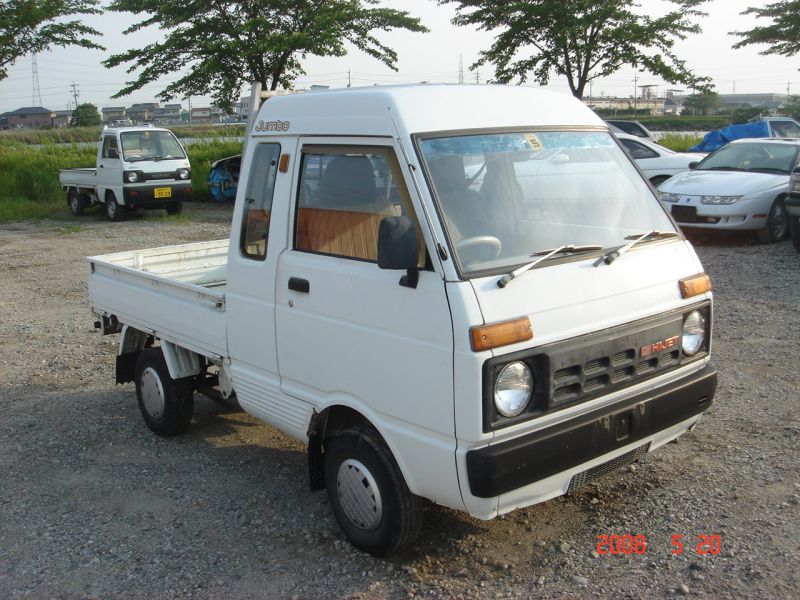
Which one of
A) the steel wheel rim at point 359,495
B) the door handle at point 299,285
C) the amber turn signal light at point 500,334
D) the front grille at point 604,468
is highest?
the door handle at point 299,285

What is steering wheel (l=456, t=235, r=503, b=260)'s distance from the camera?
3.50 metres

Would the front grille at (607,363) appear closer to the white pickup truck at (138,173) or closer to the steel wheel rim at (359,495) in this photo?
the steel wheel rim at (359,495)

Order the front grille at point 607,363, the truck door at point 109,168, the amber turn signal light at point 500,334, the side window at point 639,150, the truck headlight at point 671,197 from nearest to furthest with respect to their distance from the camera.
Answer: the amber turn signal light at point 500,334 → the front grille at point 607,363 → the truck headlight at point 671,197 → the side window at point 639,150 → the truck door at point 109,168

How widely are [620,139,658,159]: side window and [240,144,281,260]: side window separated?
12464mm

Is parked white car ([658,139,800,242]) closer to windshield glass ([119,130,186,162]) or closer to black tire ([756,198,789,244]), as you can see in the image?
black tire ([756,198,789,244])

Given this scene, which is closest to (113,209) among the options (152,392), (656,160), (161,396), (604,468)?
(656,160)

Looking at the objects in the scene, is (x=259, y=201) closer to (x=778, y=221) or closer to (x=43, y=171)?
(x=778, y=221)

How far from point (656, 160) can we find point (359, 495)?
518 inches

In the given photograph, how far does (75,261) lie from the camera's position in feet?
43.2

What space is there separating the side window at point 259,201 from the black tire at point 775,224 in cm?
946

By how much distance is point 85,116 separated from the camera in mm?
47562

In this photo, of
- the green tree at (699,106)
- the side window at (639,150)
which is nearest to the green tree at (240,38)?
the side window at (639,150)

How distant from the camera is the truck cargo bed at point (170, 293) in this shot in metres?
4.86
